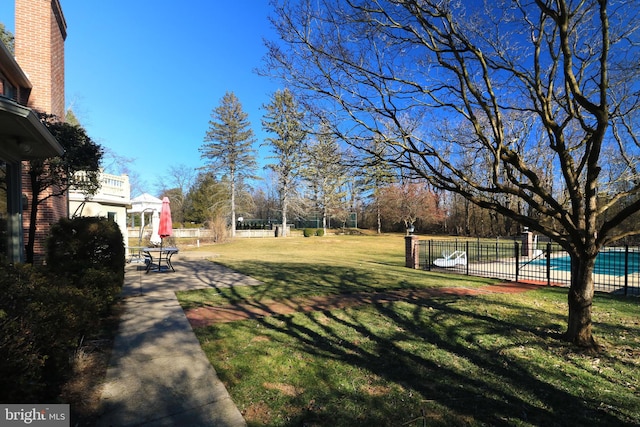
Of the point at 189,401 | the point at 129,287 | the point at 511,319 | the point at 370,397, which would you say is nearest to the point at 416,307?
the point at 511,319

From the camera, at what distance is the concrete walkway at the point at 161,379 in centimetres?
286

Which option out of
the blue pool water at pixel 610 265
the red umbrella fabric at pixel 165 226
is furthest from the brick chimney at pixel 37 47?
the blue pool water at pixel 610 265

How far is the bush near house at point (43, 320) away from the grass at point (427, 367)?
1490mm

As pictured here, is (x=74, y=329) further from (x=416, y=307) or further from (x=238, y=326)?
(x=416, y=307)

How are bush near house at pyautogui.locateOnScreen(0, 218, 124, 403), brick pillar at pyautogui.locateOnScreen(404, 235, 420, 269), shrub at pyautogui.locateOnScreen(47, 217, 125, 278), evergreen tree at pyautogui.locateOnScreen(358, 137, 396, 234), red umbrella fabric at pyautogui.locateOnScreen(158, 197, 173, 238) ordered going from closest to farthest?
bush near house at pyautogui.locateOnScreen(0, 218, 124, 403), shrub at pyautogui.locateOnScreen(47, 217, 125, 278), evergreen tree at pyautogui.locateOnScreen(358, 137, 396, 234), red umbrella fabric at pyautogui.locateOnScreen(158, 197, 173, 238), brick pillar at pyautogui.locateOnScreen(404, 235, 420, 269)

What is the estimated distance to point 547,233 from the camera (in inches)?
192

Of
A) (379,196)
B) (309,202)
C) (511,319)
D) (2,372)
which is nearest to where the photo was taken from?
(2,372)

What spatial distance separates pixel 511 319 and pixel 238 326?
483cm

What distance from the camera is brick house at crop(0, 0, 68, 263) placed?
199 inches

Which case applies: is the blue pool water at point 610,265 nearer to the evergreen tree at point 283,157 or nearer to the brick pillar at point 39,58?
the brick pillar at point 39,58

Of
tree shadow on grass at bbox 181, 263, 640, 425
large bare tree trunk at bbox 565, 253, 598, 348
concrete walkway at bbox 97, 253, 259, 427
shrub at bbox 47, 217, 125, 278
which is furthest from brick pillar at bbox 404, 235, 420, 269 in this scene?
shrub at bbox 47, 217, 125, 278
